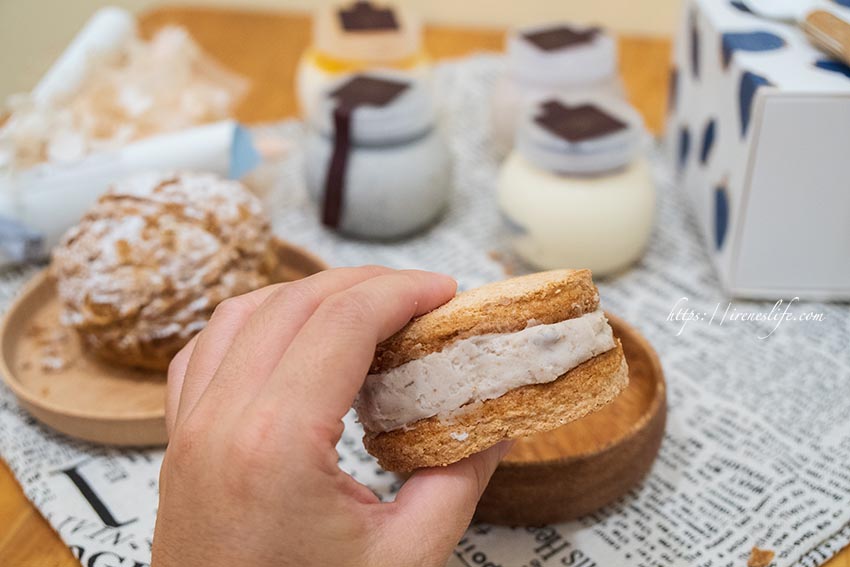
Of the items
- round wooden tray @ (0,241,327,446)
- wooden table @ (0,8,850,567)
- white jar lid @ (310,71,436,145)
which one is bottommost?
round wooden tray @ (0,241,327,446)

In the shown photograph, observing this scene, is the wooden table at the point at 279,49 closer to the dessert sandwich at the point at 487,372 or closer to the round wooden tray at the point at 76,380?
the round wooden tray at the point at 76,380

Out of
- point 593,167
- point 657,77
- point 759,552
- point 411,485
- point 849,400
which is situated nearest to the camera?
point 411,485

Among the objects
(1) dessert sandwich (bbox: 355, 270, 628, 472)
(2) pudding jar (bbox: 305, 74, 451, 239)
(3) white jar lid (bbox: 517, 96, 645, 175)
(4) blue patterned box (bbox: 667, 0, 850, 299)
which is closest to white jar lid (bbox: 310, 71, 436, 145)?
(2) pudding jar (bbox: 305, 74, 451, 239)

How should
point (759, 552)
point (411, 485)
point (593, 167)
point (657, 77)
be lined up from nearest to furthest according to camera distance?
point (411, 485) → point (759, 552) → point (593, 167) → point (657, 77)

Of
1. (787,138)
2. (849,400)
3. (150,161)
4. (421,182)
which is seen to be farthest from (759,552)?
(150,161)

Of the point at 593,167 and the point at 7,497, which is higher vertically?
the point at 593,167

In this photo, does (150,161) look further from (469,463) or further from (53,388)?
(469,463)

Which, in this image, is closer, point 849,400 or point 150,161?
point 849,400

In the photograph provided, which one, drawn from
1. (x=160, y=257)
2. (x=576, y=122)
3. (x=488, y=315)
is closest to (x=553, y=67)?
(x=576, y=122)

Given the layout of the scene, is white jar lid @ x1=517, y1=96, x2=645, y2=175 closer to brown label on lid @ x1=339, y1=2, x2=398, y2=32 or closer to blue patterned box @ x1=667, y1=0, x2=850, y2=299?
blue patterned box @ x1=667, y1=0, x2=850, y2=299
